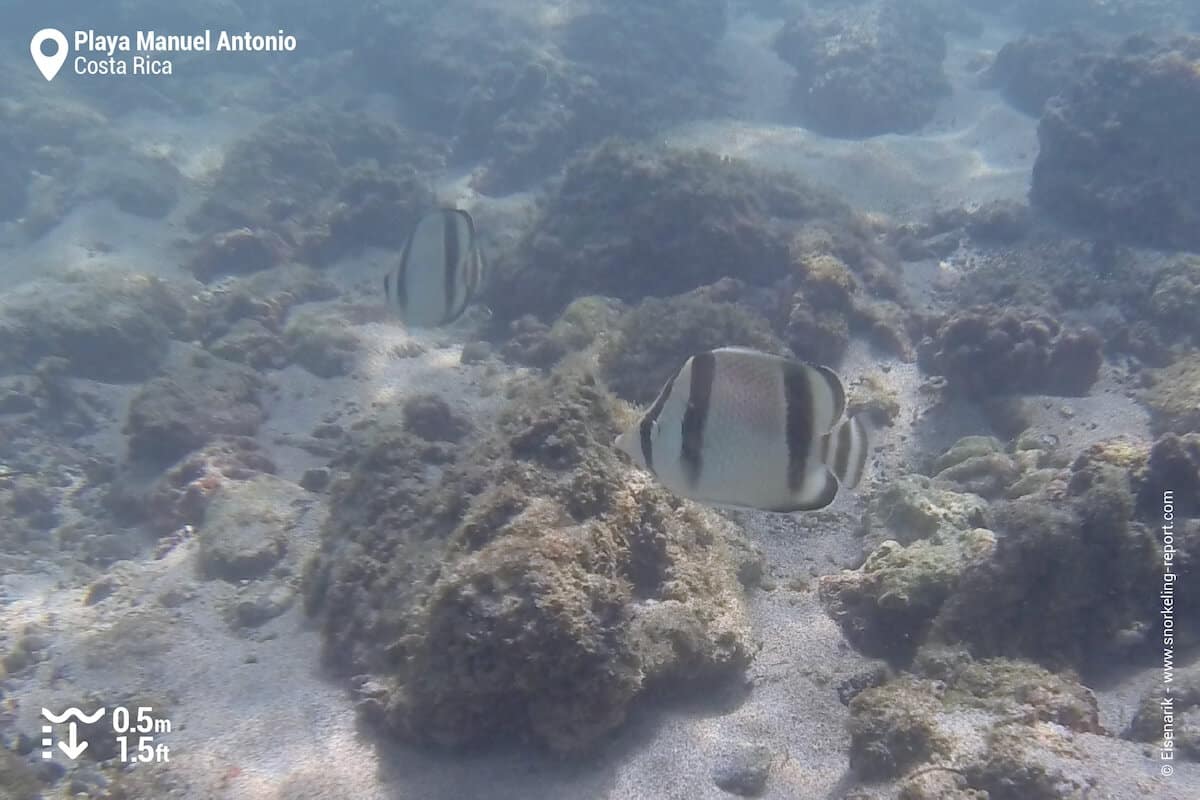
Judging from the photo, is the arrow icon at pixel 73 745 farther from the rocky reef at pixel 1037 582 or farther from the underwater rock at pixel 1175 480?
the underwater rock at pixel 1175 480

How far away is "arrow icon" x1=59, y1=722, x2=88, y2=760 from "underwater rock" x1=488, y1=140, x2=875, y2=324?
21.7ft

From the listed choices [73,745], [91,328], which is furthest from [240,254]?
[73,745]

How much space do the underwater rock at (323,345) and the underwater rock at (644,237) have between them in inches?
76.4

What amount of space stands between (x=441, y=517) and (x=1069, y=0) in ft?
97.3

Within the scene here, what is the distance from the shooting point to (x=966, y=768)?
9.87 feet

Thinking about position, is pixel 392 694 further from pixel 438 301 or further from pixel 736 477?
pixel 736 477

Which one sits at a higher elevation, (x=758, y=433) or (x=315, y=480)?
(x=758, y=433)

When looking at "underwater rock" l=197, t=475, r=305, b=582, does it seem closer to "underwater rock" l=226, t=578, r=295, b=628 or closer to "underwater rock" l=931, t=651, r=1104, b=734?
"underwater rock" l=226, t=578, r=295, b=628

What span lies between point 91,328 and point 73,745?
6.65 meters

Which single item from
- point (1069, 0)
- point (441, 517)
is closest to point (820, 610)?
point (441, 517)

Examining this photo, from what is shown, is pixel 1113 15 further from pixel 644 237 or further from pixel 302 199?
pixel 302 199

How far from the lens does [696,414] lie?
202cm

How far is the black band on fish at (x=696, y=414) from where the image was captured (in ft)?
6.58

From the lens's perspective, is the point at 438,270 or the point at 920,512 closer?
the point at 438,270
